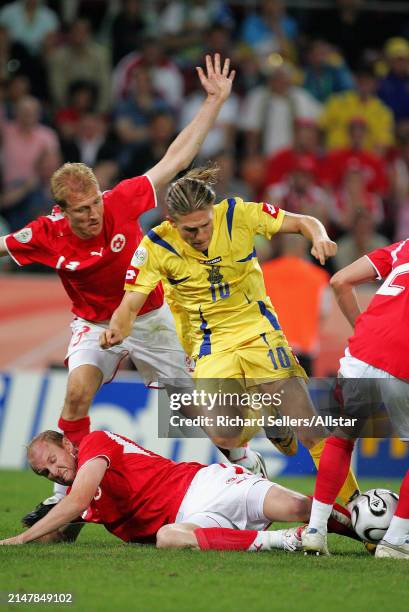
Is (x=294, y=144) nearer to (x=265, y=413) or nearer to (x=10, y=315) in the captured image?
→ (x=10, y=315)

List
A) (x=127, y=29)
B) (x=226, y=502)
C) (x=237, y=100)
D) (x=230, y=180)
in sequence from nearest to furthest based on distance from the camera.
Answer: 1. (x=226, y=502)
2. (x=230, y=180)
3. (x=237, y=100)
4. (x=127, y=29)

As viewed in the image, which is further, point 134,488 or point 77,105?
point 77,105

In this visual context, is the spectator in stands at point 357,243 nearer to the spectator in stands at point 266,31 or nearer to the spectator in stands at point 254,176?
the spectator in stands at point 254,176

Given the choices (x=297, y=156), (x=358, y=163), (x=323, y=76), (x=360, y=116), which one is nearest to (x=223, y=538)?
(x=297, y=156)

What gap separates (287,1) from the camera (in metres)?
15.7

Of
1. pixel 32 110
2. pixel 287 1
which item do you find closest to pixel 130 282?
pixel 32 110

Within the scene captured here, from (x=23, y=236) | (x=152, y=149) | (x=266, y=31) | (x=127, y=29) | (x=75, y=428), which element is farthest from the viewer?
(x=266, y=31)

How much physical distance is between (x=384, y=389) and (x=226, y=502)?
1.07 m

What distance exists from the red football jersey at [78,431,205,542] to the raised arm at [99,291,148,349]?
20.8 inches

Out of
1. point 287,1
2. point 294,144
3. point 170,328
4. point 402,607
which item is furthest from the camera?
point 287,1

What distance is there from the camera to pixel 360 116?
1468 cm

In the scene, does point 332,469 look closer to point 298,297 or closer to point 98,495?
point 98,495

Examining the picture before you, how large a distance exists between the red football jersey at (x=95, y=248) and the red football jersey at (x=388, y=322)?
1825 mm

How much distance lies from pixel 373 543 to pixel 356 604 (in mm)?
1359
